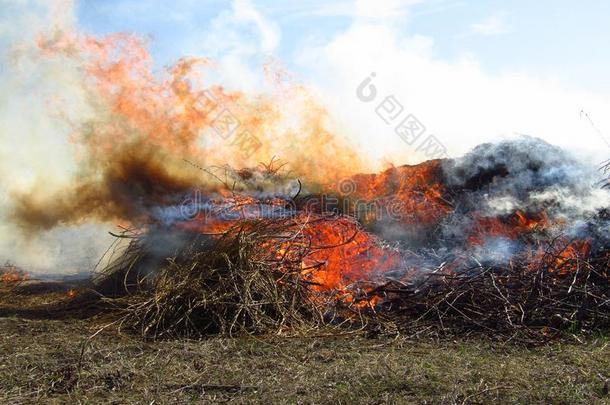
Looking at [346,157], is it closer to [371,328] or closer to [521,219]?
[521,219]

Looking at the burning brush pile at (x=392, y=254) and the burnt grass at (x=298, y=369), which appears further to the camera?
the burning brush pile at (x=392, y=254)

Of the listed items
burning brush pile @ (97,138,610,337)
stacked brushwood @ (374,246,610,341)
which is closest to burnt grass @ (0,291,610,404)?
stacked brushwood @ (374,246,610,341)

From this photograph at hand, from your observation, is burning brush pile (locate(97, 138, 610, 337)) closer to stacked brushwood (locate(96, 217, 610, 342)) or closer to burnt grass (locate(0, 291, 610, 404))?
stacked brushwood (locate(96, 217, 610, 342))

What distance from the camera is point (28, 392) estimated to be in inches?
221

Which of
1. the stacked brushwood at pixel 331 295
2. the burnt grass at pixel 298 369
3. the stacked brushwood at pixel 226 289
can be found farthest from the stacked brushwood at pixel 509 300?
the stacked brushwood at pixel 226 289

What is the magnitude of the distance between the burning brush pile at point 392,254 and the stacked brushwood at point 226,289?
0.07 feet

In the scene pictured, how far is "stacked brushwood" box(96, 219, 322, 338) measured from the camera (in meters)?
7.70

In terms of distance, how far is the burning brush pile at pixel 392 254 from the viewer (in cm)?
782

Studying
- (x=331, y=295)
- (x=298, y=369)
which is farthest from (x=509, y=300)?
(x=298, y=369)

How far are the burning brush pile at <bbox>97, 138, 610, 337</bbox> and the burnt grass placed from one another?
0.52 m

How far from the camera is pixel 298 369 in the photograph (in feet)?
20.2

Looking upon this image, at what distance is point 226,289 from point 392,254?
2.98 m

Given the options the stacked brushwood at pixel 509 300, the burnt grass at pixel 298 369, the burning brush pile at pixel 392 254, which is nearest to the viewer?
the burnt grass at pixel 298 369

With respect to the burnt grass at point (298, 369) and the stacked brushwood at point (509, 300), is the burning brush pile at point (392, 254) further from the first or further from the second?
the burnt grass at point (298, 369)
